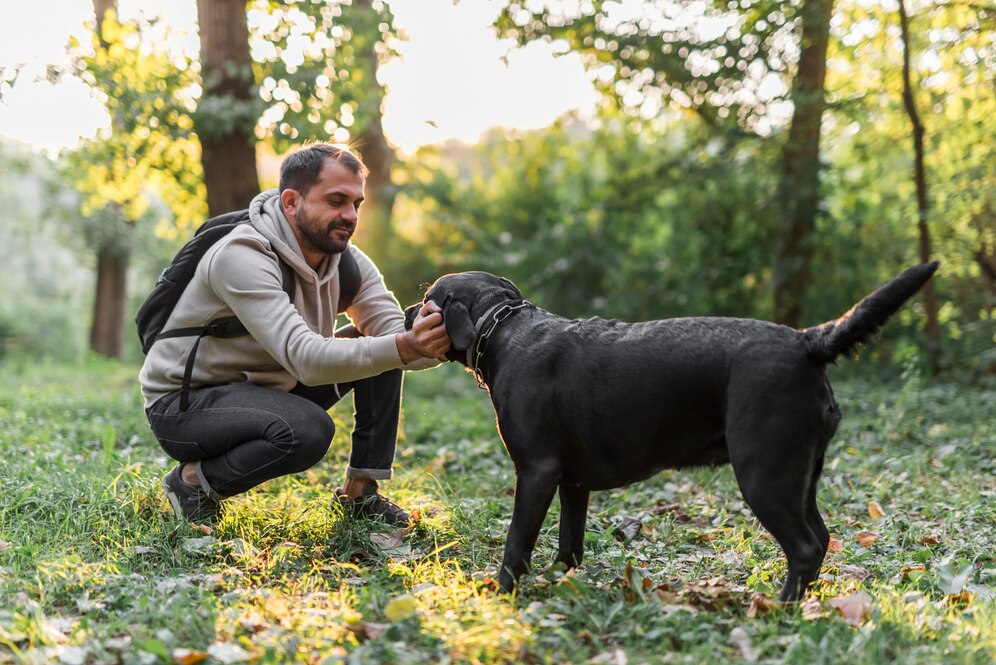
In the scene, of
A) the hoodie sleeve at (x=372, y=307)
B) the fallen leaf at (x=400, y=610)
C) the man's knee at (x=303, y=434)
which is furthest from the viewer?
the hoodie sleeve at (x=372, y=307)

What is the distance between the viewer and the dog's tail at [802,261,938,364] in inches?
116

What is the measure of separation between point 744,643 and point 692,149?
9172 mm

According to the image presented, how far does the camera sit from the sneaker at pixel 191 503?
4121 mm

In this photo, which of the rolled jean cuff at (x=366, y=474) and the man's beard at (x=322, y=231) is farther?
the rolled jean cuff at (x=366, y=474)

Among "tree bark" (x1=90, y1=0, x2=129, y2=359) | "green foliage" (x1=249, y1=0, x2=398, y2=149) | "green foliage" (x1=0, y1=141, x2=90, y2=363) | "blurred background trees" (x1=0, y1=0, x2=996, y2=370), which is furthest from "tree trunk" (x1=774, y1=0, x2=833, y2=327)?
"tree bark" (x1=90, y1=0, x2=129, y2=359)

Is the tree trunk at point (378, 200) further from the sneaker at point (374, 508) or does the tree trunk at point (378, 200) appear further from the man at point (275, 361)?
the sneaker at point (374, 508)

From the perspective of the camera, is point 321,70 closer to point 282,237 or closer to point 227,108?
point 227,108

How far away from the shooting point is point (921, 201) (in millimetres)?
8867

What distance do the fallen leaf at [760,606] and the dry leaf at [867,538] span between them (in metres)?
1.24

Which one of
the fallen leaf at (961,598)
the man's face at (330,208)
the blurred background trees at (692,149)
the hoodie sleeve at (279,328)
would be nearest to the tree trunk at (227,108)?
the blurred background trees at (692,149)

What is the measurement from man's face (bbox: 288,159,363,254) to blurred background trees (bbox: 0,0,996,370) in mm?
2718

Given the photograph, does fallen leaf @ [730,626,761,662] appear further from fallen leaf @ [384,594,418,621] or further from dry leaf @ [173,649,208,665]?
dry leaf @ [173,649,208,665]

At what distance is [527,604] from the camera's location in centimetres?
328

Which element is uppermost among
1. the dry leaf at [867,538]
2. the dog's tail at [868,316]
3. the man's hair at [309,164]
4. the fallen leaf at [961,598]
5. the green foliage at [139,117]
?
the green foliage at [139,117]
